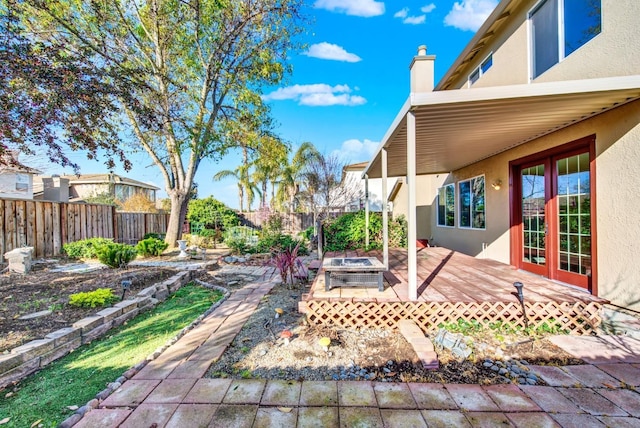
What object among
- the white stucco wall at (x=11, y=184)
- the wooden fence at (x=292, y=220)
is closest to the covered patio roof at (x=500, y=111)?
the wooden fence at (x=292, y=220)

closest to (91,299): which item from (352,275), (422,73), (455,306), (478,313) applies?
(352,275)

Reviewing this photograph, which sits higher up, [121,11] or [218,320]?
[121,11]

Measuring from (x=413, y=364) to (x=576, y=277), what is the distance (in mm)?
3396

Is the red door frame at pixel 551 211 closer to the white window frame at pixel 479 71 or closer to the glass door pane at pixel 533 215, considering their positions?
the glass door pane at pixel 533 215

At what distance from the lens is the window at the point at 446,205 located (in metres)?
9.05

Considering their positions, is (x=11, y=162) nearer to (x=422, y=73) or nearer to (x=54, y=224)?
(x=422, y=73)

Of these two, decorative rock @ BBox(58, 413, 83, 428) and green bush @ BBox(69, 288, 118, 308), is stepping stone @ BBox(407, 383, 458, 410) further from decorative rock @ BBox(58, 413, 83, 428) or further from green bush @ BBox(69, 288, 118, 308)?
green bush @ BBox(69, 288, 118, 308)

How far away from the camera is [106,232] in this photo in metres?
11.3

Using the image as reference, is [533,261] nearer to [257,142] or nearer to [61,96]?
[61,96]

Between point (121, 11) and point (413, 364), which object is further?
point (121, 11)

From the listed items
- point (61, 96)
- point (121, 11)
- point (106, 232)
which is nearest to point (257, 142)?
point (121, 11)

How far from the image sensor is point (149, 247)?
30.8ft

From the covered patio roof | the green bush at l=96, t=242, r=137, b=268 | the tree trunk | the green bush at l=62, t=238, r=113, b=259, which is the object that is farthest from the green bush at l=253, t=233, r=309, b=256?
the covered patio roof

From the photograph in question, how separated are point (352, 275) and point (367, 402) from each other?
2.10m
